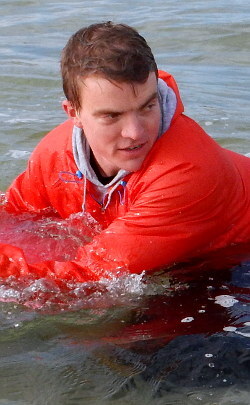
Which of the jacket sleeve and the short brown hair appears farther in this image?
the jacket sleeve

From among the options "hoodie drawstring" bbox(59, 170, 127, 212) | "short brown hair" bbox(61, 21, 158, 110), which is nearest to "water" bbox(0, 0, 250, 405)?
"hoodie drawstring" bbox(59, 170, 127, 212)

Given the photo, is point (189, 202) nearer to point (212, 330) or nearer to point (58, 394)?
point (212, 330)

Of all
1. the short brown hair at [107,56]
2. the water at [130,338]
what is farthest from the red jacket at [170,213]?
the short brown hair at [107,56]

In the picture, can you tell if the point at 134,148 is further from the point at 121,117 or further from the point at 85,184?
the point at 85,184

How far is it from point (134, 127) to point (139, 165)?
27 centimetres

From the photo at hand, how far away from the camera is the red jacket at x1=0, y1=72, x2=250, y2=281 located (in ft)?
13.3

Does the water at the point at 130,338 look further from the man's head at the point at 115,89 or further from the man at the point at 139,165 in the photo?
the man's head at the point at 115,89

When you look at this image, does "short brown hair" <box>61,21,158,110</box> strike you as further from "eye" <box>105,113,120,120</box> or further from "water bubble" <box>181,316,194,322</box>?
"water bubble" <box>181,316,194,322</box>

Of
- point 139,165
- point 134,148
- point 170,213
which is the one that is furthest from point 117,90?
point 170,213

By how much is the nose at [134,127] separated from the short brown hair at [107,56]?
0.17 meters

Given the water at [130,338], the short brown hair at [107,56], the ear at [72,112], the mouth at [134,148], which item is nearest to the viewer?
the water at [130,338]

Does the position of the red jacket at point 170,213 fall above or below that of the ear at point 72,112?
below

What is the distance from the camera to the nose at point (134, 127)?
156 inches

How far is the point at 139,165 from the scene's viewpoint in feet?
13.7
